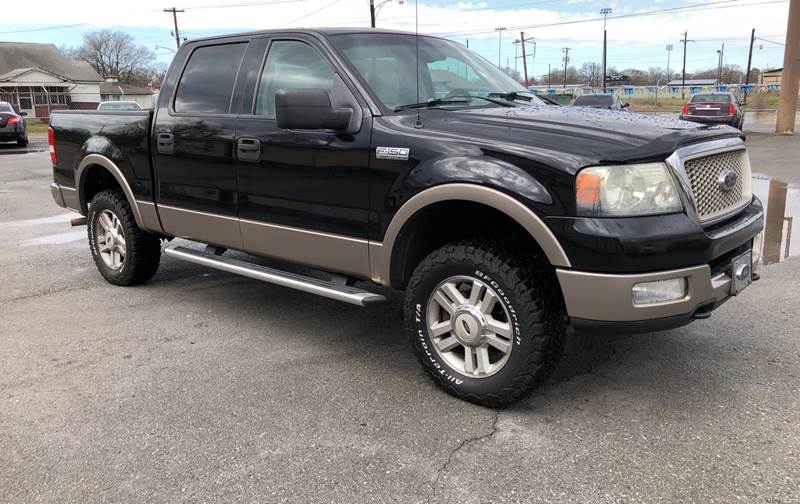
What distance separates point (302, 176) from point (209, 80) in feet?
4.41

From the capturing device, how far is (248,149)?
13.8ft

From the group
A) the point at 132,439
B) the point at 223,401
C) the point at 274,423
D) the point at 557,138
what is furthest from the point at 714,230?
the point at 132,439

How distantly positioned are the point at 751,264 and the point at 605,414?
1.13m

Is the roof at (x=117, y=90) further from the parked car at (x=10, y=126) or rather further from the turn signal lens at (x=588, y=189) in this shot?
the turn signal lens at (x=588, y=189)

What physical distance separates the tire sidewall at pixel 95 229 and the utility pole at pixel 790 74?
24.8 m

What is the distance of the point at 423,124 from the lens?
3539 mm

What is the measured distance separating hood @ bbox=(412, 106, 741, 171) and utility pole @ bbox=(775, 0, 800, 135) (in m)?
23.9

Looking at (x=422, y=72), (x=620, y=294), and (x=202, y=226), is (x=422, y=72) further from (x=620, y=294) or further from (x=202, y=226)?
(x=620, y=294)

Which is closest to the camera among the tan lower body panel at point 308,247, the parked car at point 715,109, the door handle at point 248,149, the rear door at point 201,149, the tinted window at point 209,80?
the tan lower body panel at point 308,247

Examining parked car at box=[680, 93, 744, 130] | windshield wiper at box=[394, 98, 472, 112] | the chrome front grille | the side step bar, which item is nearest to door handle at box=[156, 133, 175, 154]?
the side step bar

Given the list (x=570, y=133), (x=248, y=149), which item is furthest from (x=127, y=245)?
(x=570, y=133)

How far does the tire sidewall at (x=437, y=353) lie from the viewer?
3.17m

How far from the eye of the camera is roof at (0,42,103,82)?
6369cm

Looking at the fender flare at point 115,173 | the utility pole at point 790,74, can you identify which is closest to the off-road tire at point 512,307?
the fender flare at point 115,173
